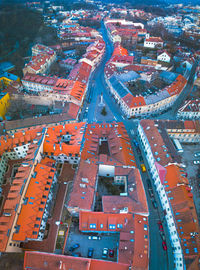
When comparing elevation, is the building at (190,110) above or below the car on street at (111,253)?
above

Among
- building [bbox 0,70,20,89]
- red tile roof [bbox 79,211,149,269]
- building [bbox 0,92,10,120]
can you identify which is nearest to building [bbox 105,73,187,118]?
red tile roof [bbox 79,211,149,269]

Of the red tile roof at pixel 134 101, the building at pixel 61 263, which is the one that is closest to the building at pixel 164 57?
the red tile roof at pixel 134 101

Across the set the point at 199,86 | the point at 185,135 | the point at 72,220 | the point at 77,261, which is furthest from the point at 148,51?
the point at 77,261

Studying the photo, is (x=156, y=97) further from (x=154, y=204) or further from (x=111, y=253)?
(x=111, y=253)

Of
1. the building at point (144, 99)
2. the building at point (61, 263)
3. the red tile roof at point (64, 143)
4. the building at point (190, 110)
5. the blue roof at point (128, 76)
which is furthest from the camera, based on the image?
the blue roof at point (128, 76)

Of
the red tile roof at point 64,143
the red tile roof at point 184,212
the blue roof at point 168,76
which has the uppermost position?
the blue roof at point 168,76

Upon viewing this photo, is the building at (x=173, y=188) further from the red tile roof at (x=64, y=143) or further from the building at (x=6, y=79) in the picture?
the building at (x=6, y=79)

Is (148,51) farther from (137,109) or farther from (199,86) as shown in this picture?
(137,109)
